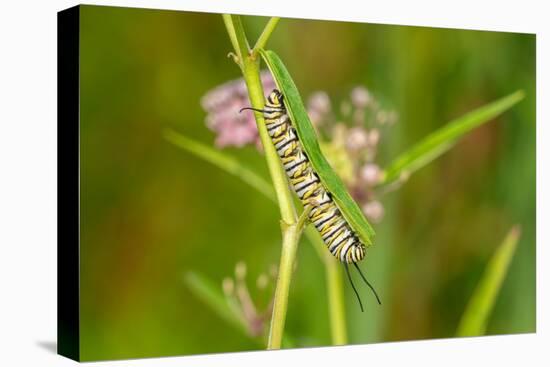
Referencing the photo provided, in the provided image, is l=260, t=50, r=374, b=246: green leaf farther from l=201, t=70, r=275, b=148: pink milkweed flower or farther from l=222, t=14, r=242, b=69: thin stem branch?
l=201, t=70, r=275, b=148: pink milkweed flower

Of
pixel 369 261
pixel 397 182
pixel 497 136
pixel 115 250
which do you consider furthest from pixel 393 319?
pixel 115 250

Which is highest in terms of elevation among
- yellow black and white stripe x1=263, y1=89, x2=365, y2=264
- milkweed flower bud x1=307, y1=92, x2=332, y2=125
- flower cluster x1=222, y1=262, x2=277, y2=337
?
milkweed flower bud x1=307, y1=92, x2=332, y2=125

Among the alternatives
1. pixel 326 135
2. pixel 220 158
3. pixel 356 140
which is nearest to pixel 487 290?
pixel 356 140

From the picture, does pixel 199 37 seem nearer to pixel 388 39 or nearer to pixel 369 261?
pixel 388 39

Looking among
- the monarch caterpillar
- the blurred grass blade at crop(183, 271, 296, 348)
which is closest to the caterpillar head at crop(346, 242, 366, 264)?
the monarch caterpillar

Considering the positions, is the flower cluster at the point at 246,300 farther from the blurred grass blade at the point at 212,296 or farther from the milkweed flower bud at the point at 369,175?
the milkweed flower bud at the point at 369,175

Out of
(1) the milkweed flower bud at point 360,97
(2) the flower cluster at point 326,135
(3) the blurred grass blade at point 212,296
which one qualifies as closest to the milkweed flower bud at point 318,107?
(2) the flower cluster at point 326,135
